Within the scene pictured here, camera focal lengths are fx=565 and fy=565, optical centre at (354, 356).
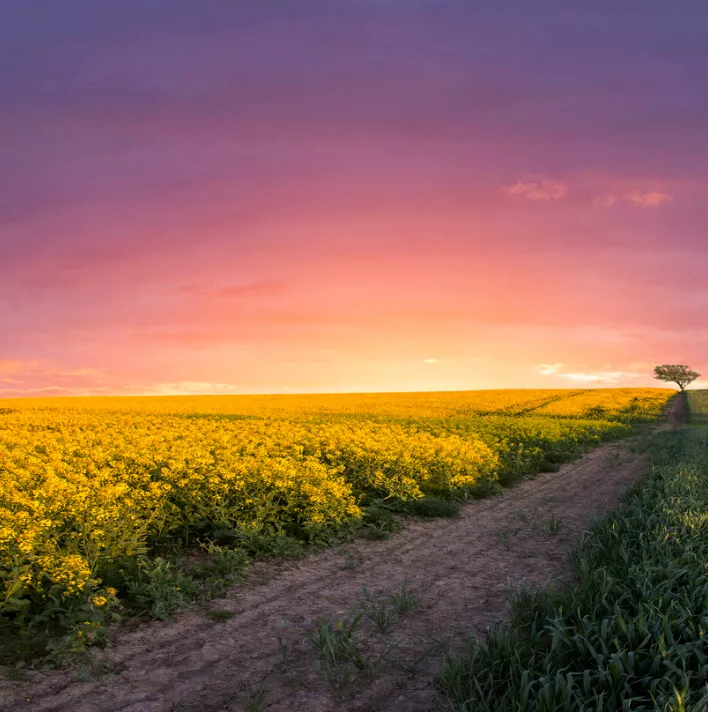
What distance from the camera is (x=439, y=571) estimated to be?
28.6 ft

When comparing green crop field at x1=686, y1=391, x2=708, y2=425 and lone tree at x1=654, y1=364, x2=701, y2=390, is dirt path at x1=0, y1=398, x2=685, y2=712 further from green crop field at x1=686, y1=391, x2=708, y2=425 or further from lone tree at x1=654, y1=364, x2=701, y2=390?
lone tree at x1=654, y1=364, x2=701, y2=390

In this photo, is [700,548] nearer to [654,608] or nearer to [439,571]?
[654,608]

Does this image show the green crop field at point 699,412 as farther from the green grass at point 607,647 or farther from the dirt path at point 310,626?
the green grass at point 607,647

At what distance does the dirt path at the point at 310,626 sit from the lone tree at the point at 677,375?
115215mm

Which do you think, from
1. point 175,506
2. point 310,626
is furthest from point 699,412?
point 310,626

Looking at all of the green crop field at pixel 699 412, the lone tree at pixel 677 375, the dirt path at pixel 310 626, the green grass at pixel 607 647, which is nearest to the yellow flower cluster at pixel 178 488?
the dirt path at pixel 310 626

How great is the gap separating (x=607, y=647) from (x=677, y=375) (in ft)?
402

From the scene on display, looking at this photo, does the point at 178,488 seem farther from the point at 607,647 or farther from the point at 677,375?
the point at 677,375

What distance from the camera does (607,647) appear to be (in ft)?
16.0

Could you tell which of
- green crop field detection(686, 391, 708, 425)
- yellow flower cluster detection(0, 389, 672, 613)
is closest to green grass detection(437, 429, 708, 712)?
yellow flower cluster detection(0, 389, 672, 613)

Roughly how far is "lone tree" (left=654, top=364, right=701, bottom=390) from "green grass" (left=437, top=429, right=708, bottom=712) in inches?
4688

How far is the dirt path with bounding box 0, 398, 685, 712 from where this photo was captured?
5.18m

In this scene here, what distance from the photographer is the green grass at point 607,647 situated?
4.25 metres

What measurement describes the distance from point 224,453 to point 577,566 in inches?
279
